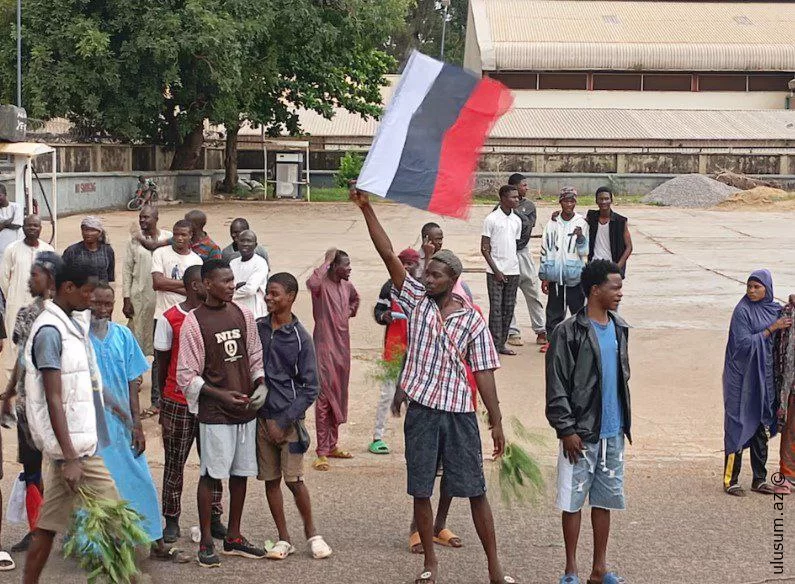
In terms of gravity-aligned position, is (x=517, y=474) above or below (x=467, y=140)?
below

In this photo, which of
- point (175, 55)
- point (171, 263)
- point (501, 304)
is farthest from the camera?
point (175, 55)

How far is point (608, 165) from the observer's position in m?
38.3

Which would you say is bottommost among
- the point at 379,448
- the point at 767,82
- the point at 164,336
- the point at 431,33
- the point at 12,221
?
the point at 379,448

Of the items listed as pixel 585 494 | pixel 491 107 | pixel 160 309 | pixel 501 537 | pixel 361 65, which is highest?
pixel 361 65

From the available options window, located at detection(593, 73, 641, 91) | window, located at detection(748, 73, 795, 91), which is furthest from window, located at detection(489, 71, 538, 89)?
window, located at detection(748, 73, 795, 91)

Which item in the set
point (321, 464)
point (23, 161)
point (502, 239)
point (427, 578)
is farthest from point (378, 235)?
point (23, 161)

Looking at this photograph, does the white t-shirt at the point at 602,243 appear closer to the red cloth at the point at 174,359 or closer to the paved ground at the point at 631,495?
the paved ground at the point at 631,495

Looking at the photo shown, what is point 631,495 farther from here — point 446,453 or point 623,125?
point 623,125

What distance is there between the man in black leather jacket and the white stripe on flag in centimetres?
120

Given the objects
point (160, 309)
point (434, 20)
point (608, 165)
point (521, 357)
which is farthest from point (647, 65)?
point (160, 309)

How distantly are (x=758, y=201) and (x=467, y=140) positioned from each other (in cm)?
2857

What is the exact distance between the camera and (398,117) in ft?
19.9

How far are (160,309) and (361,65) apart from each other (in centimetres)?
2505

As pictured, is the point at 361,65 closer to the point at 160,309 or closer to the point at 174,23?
the point at 174,23
